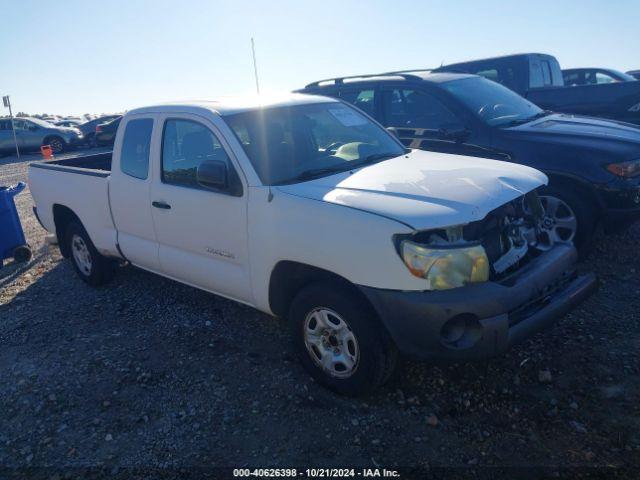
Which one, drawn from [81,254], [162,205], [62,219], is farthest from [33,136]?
[162,205]

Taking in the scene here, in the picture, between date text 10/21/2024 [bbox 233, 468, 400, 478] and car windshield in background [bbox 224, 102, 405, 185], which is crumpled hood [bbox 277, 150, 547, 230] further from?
date text 10/21/2024 [bbox 233, 468, 400, 478]

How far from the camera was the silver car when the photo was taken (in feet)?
72.8

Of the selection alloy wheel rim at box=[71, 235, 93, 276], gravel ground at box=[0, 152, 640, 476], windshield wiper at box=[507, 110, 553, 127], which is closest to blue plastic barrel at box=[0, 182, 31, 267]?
alloy wheel rim at box=[71, 235, 93, 276]

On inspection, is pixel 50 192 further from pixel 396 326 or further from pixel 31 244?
pixel 396 326

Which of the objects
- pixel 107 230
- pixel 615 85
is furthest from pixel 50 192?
pixel 615 85

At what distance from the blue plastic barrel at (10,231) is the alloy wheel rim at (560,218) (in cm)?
617

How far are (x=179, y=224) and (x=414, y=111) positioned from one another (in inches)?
127

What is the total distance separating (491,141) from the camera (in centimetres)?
536

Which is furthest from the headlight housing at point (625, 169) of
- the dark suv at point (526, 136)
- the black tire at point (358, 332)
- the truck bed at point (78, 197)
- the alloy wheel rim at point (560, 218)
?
the truck bed at point (78, 197)

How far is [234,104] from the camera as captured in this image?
403 centimetres

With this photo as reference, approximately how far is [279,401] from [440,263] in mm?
1431

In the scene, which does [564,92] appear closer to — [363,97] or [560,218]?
[363,97]

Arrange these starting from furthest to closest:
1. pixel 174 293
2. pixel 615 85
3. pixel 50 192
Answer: pixel 615 85, pixel 50 192, pixel 174 293

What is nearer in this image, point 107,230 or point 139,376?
point 139,376
